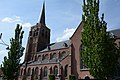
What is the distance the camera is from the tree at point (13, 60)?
22266mm

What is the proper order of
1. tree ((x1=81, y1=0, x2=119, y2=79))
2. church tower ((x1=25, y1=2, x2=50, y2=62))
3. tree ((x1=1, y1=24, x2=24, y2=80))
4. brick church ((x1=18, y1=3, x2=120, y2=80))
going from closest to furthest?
tree ((x1=81, y1=0, x2=119, y2=79)), tree ((x1=1, y1=24, x2=24, y2=80)), brick church ((x1=18, y1=3, x2=120, y2=80)), church tower ((x1=25, y1=2, x2=50, y2=62))

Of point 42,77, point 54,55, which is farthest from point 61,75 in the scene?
point 54,55

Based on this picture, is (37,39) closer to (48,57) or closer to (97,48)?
(48,57)

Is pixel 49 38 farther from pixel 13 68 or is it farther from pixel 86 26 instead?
pixel 86 26

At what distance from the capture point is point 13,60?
22.8 meters

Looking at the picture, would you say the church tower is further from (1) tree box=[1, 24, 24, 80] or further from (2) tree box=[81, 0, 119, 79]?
(2) tree box=[81, 0, 119, 79]

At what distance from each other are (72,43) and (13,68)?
17349 millimetres

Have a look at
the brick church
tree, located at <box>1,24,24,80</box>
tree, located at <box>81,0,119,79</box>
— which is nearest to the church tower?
the brick church

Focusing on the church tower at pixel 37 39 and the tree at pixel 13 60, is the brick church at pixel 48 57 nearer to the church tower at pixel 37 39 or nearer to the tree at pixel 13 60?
the church tower at pixel 37 39

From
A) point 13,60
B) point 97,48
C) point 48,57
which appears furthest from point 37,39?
point 97,48

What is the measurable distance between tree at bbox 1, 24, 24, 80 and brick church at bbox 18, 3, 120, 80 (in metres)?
14.4

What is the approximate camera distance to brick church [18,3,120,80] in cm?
3553

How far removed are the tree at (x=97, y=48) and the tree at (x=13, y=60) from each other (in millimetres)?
10082

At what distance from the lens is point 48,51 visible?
5847 centimetres
